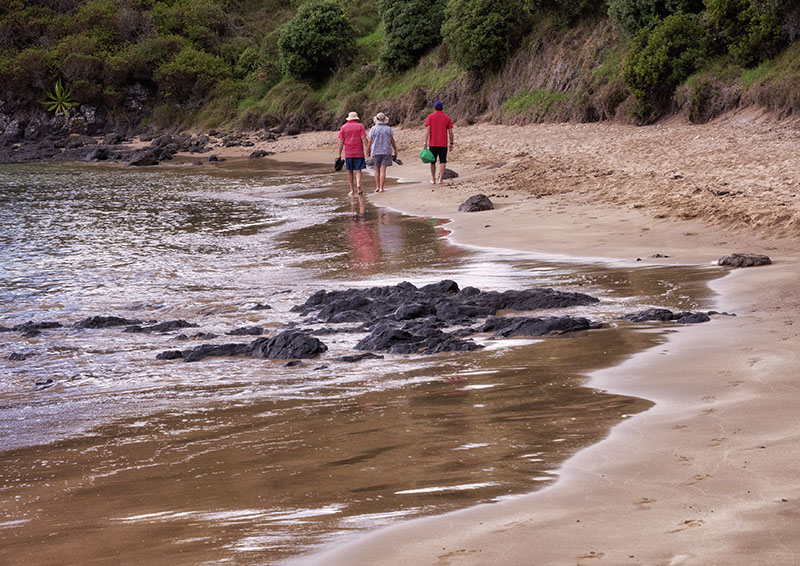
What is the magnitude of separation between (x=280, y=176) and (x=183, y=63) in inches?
1087

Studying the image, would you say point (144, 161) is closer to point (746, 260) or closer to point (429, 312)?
point (429, 312)

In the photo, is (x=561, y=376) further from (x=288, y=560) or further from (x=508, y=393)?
(x=288, y=560)

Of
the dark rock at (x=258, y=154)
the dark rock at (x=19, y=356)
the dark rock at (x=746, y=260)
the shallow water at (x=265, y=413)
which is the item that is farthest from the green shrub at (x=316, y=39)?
the dark rock at (x=19, y=356)

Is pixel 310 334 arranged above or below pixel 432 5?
below

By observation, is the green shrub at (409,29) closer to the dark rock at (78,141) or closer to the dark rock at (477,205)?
the dark rock at (78,141)

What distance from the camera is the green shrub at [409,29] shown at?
3678 centimetres

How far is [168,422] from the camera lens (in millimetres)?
5035

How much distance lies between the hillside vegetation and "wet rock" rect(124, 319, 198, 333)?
1396 centimetres

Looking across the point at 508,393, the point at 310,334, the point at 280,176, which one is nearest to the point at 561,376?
the point at 508,393

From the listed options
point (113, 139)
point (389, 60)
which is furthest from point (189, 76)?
point (389, 60)

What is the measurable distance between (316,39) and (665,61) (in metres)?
24.0

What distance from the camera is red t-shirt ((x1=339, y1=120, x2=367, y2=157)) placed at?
1692cm

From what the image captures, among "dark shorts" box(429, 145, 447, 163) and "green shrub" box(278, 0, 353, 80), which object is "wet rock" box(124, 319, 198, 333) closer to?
"dark shorts" box(429, 145, 447, 163)

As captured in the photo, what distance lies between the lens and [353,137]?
1695 cm
